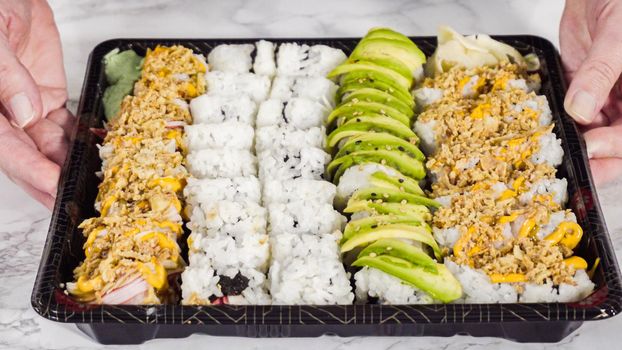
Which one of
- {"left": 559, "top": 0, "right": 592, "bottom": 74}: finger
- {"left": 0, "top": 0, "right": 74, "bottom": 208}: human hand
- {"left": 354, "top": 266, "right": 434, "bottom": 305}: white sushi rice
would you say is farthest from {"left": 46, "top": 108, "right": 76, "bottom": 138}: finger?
{"left": 559, "top": 0, "right": 592, "bottom": 74}: finger

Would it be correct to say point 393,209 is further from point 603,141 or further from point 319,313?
point 603,141

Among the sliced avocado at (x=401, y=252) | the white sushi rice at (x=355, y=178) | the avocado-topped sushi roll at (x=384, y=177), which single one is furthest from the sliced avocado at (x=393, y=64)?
the sliced avocado at (x=401, y=252)

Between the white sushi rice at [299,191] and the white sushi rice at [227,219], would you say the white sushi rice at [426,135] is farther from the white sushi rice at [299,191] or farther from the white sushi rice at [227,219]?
the white sushi rice at [227,219]

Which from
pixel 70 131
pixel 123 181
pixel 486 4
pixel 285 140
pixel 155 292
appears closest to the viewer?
pixel 155 292

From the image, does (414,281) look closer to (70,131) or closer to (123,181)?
(123,181)

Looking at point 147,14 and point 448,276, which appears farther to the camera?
point 147,14

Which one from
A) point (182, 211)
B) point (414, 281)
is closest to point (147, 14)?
point (182, 211)

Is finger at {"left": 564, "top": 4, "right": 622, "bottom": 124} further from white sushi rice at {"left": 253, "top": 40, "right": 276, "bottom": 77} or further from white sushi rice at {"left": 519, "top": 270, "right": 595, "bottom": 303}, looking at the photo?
white sushi rice at {"left": 253, "top": 40, "right": 276, "bottom": 77}
